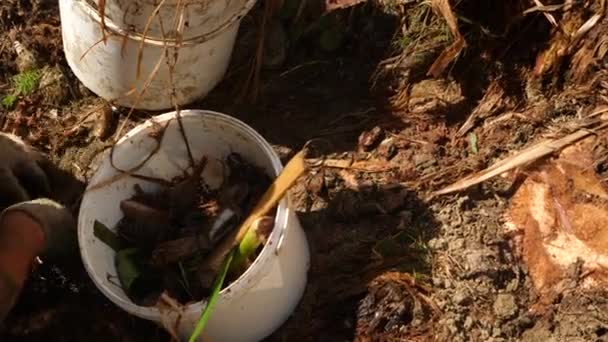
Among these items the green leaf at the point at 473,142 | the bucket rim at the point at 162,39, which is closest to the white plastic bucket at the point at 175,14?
the bucket rim at the point at 162,39

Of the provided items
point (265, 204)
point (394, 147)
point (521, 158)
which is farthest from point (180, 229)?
point (521, 158)

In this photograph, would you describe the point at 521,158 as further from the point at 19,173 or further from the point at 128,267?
the point at 19,173

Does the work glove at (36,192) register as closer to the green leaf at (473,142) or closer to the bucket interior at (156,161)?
the bucket interior at (156,161)

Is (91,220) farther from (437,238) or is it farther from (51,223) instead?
(437,238)

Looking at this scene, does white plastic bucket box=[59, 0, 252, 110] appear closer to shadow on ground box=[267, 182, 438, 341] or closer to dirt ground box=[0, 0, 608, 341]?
dirt ground box=[0, 0, 608, 341]

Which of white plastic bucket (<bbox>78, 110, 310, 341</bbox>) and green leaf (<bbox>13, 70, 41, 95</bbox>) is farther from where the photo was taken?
green leaf (<bbox>13, 70, 41, 95</bbox>)

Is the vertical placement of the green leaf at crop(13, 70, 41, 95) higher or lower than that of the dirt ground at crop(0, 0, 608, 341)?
higher

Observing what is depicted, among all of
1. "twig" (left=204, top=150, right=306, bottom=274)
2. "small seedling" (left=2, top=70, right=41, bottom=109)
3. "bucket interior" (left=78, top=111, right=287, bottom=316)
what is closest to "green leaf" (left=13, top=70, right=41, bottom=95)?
"small seedling" (left=2, top=70, right=41, bottom=109)
